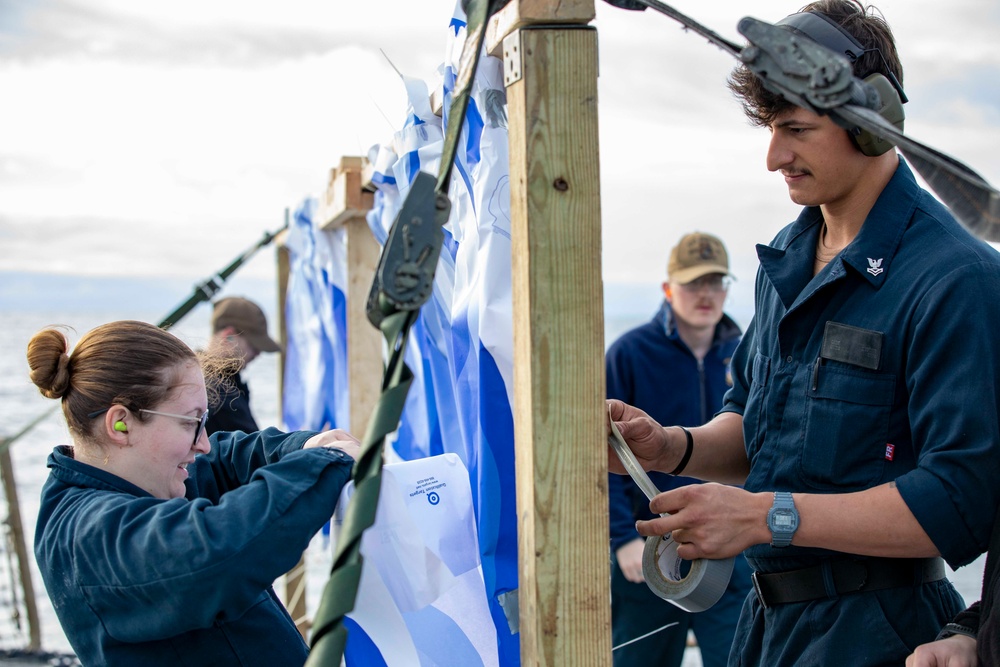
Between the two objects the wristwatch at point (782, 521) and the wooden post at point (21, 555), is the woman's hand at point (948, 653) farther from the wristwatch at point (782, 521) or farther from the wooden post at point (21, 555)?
the wooden post at point (21, 555)

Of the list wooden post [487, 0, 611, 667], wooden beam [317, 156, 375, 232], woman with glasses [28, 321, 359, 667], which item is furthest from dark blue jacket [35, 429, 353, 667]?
wooden beam [317, 156, 375, 232]

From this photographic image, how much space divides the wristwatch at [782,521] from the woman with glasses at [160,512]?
2.64 ft

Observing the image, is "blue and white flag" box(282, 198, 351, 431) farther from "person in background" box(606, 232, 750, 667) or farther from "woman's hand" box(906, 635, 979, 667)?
"woman's hand" box(906, 635, 979, 667)

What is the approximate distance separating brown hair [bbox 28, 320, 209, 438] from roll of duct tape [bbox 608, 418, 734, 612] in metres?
0.94

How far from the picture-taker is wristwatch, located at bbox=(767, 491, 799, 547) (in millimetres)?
1765

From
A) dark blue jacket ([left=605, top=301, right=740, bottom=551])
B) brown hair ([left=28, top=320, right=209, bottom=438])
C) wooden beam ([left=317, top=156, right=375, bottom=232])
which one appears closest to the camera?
brown hair ([left=28, top=320, right=209, bottom=438])

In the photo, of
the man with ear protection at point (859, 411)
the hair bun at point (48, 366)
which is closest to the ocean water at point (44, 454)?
the hair bun at point (48, 366)

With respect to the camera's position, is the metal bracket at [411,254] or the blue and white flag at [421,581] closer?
the metal bracket at [411,254]

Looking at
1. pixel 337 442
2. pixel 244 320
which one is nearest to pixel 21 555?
pixel 244 320

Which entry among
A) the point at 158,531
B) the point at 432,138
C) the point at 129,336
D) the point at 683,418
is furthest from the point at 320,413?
the point at 158,531

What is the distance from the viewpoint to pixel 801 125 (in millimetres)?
1870

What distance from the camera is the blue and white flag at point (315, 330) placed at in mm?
5012

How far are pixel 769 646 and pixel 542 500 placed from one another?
32.6 inches

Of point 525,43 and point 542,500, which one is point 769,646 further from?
point 525,43
